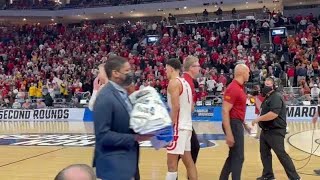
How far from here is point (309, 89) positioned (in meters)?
19.8

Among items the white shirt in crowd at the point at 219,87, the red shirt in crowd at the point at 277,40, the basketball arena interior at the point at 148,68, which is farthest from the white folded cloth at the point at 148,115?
the red shirt in crowd at the point at 277,40

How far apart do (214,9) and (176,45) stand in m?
11.2

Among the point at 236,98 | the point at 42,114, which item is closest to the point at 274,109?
the point at 236,98

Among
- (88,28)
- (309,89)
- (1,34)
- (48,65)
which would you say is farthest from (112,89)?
(1,34)

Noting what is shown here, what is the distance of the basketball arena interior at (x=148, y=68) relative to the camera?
10617 millimetres

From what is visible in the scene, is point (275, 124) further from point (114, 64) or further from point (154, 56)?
point (154, 56)

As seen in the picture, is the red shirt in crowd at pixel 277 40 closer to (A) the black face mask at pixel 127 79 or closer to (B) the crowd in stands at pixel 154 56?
(B) the crowd in stands at pixel 154 56

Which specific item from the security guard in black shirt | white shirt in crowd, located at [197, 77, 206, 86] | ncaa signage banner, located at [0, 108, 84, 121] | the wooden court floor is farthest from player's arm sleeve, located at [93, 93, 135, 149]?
ncaa signage banner, located at [0, 108, 84, 121]

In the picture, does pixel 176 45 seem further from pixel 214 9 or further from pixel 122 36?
pixel 214 9

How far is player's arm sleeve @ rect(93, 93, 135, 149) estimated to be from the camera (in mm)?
3988

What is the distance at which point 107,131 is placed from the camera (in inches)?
158

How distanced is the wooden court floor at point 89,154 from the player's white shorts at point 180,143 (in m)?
2.05

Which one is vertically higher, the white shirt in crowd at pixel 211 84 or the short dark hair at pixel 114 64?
the short dark hair at pixel 114 64

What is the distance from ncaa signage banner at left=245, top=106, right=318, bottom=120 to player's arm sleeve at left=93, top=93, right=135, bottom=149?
15.4 meters
